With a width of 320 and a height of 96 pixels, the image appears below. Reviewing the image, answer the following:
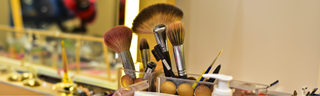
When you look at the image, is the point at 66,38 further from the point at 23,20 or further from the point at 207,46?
the point at 207,46

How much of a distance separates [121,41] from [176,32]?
100 mm

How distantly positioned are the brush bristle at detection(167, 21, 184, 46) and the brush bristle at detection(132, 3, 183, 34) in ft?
0.09

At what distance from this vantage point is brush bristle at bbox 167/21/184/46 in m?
0.32

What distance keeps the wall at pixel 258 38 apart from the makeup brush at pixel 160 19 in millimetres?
98

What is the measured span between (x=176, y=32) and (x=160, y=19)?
0.15ft

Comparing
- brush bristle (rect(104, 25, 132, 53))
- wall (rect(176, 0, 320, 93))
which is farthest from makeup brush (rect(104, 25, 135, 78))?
wall (rect(176, 0, 320, 93))

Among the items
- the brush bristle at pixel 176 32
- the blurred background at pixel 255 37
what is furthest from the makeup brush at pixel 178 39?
the blurred background at pixel 255 37

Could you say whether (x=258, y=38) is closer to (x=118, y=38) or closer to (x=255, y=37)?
(x=255, y=37)

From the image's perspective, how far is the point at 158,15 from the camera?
0.35 m

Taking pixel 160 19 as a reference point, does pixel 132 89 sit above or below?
below

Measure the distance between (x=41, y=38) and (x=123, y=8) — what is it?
400 millimetres

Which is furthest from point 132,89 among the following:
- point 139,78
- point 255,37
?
point 255,37

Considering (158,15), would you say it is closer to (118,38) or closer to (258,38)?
(118,38)

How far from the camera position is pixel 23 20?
0.75 metres
